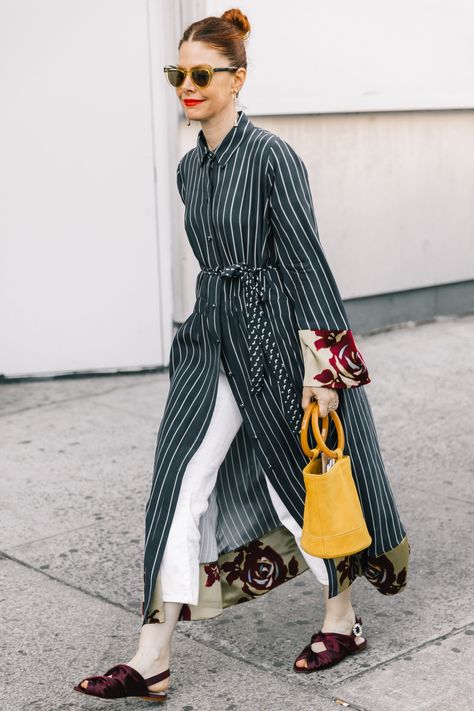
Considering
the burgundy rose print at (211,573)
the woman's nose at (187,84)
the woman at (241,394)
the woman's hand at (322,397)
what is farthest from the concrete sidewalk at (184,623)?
the woman's nose at (187,84)

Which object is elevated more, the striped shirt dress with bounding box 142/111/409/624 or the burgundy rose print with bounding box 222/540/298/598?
the striped shirt dress with bounding box 142/111/409/624

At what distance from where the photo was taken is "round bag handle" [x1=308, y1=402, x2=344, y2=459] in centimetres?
318

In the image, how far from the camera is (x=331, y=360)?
3.20 meters

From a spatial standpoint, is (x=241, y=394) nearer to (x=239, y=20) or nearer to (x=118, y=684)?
(x=118, y=684)

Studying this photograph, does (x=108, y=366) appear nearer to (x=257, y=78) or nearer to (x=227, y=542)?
(x=257, y=78)

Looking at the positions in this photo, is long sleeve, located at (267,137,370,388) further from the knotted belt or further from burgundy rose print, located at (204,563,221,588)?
burgundy rose print, located at (204,563,221,588)

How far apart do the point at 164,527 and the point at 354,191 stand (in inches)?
188

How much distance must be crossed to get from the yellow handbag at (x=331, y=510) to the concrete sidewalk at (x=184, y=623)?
44 centimetres

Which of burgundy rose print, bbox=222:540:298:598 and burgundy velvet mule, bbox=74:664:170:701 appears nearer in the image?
burgundy velvet mule, bbox=74:664:170:701

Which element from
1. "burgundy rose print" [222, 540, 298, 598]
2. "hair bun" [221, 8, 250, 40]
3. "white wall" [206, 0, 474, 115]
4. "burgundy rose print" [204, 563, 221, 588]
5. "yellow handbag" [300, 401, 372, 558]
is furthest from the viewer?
"white wall" [206, 0, 474, 115]

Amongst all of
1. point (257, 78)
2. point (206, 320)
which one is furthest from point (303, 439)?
point (257, 78)

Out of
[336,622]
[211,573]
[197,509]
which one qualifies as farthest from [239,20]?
[336,622]

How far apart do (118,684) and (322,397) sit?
0.92 meters

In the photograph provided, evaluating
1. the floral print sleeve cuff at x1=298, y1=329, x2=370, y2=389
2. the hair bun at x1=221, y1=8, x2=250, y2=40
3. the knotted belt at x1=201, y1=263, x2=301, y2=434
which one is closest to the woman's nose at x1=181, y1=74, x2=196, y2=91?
the hair bun at x1=221, y1=8, x2=250, y2=40
